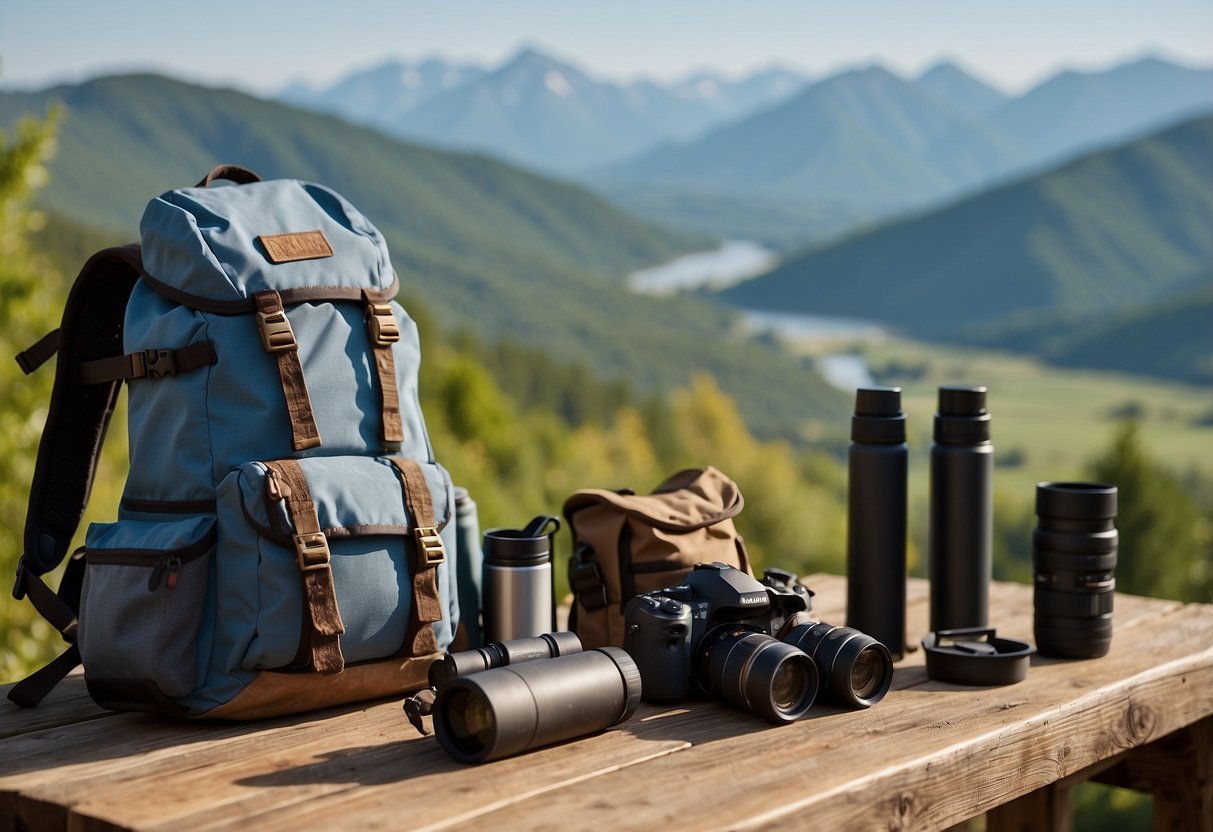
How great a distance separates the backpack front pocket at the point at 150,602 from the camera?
6.05 feet

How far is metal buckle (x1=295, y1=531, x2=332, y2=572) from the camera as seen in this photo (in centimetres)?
185

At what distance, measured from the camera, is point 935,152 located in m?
182

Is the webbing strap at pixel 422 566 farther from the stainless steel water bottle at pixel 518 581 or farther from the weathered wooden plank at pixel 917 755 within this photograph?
the weathered wooden plank at pixel 917 755

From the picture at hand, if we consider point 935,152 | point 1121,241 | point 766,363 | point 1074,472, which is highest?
point 935,152

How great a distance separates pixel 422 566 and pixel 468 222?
87.9 metres

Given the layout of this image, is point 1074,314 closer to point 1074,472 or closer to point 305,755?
point 1074,472

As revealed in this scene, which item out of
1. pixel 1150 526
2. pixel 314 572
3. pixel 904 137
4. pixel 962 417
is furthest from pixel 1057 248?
pixel 904 137

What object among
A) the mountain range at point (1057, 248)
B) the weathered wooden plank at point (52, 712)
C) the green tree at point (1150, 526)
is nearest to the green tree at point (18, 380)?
the weathered wooden plank at point (52, 712)

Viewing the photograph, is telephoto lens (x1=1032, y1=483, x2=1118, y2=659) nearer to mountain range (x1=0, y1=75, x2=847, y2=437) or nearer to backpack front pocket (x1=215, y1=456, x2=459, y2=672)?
backpack front pocket (x1=215, y1=456, x2=459, y2=672)

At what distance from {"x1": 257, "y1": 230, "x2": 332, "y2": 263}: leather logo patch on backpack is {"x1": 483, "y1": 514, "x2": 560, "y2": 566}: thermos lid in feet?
1.87

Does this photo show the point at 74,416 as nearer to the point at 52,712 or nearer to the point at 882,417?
the point at 52,712

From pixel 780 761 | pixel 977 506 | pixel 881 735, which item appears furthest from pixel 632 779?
pixel 977 506

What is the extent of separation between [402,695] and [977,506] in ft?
3.65

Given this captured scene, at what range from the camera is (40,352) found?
7.04 ft
